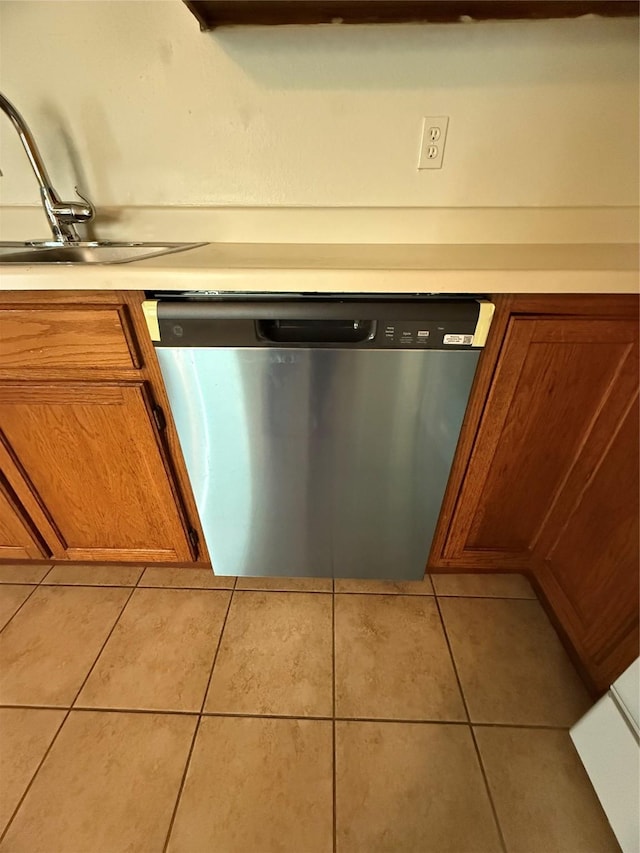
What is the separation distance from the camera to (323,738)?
3.11 ft

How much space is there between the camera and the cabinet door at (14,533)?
3.56 feet

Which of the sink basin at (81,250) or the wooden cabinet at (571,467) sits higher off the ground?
the sink basin at (81,250)

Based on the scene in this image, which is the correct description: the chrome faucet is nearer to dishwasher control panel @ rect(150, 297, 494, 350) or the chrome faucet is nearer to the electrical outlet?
dishwasher control panel @ rect(150, 297, 494, 350)

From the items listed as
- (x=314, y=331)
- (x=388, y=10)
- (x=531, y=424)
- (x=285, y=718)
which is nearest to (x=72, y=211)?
(x=314, y=331)

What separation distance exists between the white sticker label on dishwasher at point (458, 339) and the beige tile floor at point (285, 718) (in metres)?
0.84

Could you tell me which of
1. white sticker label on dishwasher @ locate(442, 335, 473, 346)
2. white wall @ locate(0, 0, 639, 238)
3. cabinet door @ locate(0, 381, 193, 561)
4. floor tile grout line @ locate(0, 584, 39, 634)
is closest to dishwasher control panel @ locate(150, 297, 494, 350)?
white sticker label on dishwasher @ locate(442, 335, 473, 346)

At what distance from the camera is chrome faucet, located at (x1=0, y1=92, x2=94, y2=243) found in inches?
38.0

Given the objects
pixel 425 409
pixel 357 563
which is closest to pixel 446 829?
pixel 357 563

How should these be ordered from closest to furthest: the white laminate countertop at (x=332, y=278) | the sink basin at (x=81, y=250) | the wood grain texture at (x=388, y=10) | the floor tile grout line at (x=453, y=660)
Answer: the white laminate countertop at (x=332, y=278) < the wood grain texture at (x=388, y=10) < the floor tile grout line at (x=453, y=660) < the sink basin at (x=81, y=250)

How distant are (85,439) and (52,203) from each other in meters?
0.64

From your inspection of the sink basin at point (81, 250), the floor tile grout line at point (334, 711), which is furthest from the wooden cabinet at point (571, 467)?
the sink basin at point (81, 250)

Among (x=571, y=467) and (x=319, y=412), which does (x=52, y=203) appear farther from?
(x=571, y=467)

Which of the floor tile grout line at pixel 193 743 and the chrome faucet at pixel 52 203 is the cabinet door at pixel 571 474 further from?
the chrome faucet at pixel 52 203

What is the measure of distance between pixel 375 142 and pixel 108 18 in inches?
27.7
